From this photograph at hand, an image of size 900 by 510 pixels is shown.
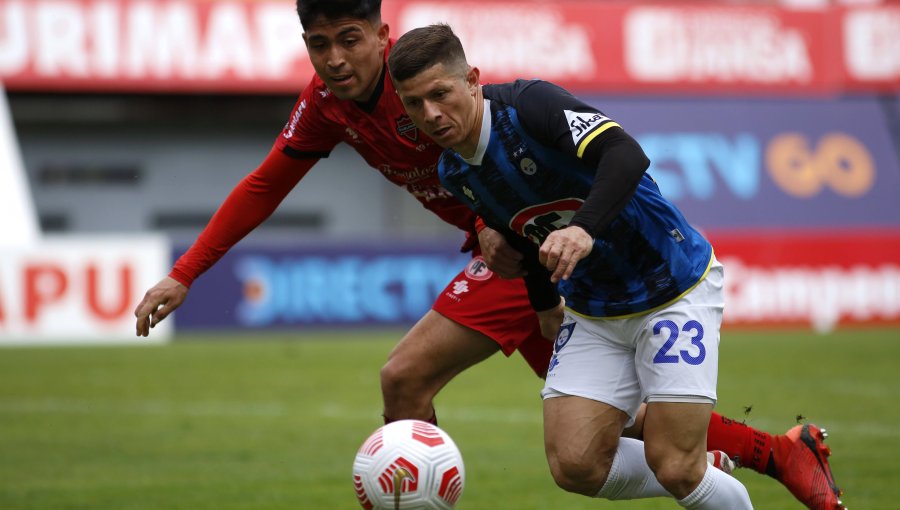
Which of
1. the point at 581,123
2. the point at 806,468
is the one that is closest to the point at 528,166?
the point at 581,123

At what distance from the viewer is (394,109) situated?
17.8ft

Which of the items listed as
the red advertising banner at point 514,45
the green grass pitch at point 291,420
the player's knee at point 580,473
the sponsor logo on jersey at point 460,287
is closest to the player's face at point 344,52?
the sponsor logo on jersey at point 460,287

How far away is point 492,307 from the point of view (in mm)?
5758

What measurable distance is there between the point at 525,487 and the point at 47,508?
8.52 ft

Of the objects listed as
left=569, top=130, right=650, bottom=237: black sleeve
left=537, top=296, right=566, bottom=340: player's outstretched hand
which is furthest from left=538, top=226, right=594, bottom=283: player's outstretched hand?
left=537, top=296, right=566, bottom=340: player's outstretched hand

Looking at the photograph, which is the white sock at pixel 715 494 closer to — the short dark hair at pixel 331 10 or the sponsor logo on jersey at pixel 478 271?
the sponsor logo on jersey at pixel 478 271

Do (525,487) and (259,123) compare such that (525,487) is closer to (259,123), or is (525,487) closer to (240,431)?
(240,431)

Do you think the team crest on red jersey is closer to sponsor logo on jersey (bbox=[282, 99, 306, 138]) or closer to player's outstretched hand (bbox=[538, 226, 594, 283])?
sponsor logo on jersey (bbox=[282, 99, 306, 138])

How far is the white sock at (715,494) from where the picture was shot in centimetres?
469

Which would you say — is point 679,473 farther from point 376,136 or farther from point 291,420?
point 291,420

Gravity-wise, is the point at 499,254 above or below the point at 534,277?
above

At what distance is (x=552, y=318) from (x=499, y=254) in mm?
567

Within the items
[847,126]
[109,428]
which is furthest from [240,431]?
[847,126]

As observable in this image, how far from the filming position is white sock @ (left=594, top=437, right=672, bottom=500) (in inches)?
194
